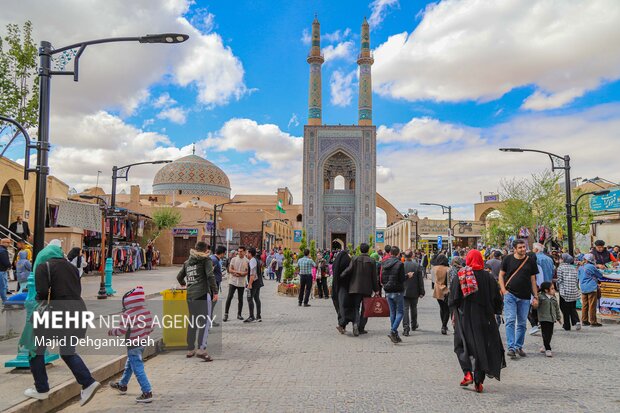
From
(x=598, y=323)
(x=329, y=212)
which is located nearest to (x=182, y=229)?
(x=329, y=212)

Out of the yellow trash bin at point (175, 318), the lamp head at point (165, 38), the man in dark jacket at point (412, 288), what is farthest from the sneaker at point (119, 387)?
the man in dark jacket at point (412, 288)

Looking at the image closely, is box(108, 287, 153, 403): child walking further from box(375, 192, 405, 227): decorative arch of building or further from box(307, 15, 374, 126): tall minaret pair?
box(375, 192, 405, 227): decorative arch of building

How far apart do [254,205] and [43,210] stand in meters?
54.5

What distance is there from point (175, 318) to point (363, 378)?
3.22m

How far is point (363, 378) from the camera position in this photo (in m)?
5.68

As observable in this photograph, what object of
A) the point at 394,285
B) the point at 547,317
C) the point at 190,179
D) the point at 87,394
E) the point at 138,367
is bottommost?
the point at 87,394

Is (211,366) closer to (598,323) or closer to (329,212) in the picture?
(598,323)

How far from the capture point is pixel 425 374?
5.88 metres

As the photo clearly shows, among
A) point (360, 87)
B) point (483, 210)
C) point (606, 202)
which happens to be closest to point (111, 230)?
point (606, 202)

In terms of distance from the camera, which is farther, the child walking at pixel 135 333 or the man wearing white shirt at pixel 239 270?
the man wearing white shirt at pixel 239 270

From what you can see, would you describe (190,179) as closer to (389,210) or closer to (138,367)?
(389,210)

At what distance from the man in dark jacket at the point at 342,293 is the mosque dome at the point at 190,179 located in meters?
49.8

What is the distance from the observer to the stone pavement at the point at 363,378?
186 inches

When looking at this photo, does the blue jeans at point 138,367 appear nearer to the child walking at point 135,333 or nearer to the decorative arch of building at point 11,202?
the child walking at point 135,333
